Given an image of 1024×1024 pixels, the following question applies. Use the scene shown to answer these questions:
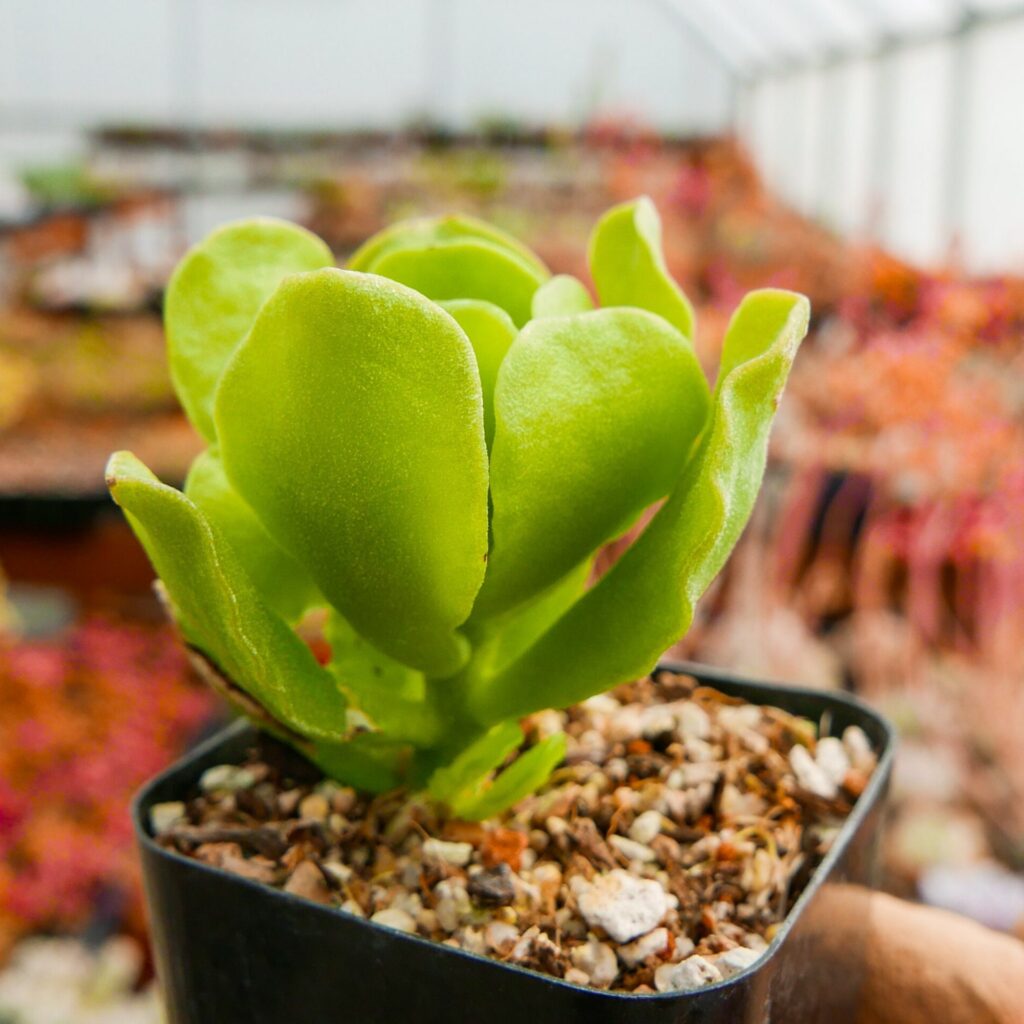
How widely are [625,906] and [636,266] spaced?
8.0 inches

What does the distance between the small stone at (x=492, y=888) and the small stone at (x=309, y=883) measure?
0.15ft

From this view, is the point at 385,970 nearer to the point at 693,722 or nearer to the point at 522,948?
the point at 522,948

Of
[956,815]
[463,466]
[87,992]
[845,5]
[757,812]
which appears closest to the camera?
[463,466]

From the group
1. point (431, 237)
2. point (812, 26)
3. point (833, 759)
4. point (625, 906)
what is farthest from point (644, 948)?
point (812, 26)

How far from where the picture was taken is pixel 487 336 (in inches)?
13.4

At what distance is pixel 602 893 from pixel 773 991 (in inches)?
2.3

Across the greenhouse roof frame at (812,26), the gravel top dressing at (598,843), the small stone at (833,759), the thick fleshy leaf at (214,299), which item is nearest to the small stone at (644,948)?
the gravel top dressing at (598,843)

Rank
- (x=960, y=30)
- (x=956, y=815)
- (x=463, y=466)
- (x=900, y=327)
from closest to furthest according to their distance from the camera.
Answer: (x=463, y=466) → (x=956, y=815) → (x=900, y=327) → (x=960, y=30)

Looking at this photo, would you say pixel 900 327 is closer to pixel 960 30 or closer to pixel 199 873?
pixel 960 30

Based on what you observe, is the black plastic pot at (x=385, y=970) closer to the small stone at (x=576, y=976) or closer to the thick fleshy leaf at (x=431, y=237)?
the small stone at (x=576, y=976)

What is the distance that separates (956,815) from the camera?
1.76 meters

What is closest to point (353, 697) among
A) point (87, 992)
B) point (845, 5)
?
point (87, 992)

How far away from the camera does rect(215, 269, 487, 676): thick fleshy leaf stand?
11.4 inches

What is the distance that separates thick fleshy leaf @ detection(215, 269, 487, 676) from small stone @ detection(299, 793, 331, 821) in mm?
92
